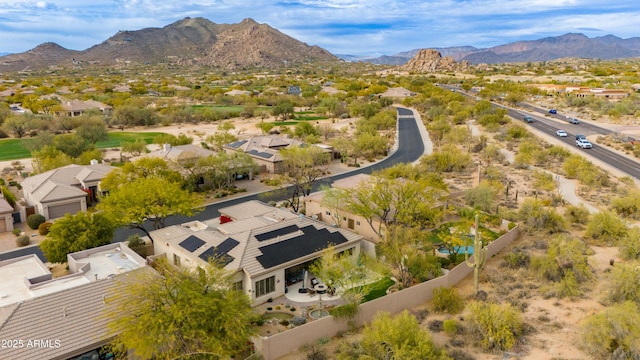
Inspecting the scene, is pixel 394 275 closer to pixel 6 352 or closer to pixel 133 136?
pixel 6 352

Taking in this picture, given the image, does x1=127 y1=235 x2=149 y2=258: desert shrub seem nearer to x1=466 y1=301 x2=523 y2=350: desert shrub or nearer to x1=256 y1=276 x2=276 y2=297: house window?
x1=256 y1=276 x2=276 y2=297: house window

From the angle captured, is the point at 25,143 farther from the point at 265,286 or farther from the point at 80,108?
the point at 265,286

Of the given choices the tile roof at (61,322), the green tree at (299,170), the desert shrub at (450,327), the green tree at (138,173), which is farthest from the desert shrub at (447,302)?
the green tree at (138,173)

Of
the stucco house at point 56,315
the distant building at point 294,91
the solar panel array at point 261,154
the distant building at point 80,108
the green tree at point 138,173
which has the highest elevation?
the distant building at point 294,91

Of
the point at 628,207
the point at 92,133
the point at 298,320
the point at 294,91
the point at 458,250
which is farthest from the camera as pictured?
the point at 294,91

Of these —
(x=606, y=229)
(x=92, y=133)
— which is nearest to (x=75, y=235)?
(x=606, y=229)

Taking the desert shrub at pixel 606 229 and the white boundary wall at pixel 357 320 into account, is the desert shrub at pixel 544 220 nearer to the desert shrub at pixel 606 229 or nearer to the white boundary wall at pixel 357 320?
the desert shrub at pixel 606 229
